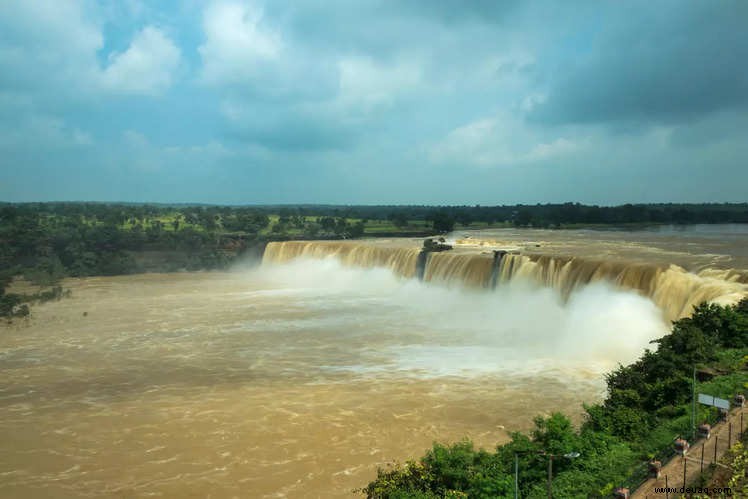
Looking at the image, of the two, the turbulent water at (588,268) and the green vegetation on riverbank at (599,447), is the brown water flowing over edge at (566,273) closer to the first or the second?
the turbulent water at (588,268)

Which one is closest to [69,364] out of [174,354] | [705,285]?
[174,354]

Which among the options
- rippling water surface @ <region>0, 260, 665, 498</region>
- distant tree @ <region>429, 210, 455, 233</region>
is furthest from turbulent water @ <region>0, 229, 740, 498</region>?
distant tree @ <region>429, 210, 455, 233</region>

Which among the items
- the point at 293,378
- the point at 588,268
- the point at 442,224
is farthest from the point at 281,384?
the point at 442,224

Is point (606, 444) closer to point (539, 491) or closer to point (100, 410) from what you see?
point (539, 491)

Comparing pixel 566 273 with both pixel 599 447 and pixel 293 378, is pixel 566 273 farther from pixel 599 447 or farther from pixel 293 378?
pixel 599 447

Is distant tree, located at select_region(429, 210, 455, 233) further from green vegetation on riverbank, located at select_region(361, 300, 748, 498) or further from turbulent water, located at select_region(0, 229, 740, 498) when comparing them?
green vegetation on riverbank, located at select_region(361, 300, 748, 498)

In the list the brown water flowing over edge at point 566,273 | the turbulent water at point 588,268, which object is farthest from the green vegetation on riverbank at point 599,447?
the turbulent water at point 588,268

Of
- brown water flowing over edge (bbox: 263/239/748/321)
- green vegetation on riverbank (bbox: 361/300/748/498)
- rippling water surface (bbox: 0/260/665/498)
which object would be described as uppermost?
brown water flowing over edge (bbox: 263/239/748/321)
